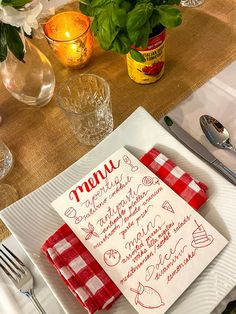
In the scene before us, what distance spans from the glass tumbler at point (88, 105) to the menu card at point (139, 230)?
0.09 meters

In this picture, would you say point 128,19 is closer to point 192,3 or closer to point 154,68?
point 154,68

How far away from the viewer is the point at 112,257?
445mm

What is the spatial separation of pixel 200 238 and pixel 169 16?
30 cm

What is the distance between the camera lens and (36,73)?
0.66 meters

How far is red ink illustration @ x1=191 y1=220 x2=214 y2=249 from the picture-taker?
1.43 feet

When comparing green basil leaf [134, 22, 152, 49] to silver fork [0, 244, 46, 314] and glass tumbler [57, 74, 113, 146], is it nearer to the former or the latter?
glass tumbler [57, 74, 113, 146]

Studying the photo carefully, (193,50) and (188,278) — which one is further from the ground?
(193,50)

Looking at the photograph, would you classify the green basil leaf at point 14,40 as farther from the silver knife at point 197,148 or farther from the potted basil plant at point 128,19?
the silver knife at point 197,148

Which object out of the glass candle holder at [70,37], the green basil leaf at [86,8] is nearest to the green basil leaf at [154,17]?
the green basil leaf at [86,8]

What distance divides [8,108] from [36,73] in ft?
0.30

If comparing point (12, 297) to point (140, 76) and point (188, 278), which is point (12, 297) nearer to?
point (188, 278)

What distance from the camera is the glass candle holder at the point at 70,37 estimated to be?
675mm

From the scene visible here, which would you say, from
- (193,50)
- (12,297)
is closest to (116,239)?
(12,297)

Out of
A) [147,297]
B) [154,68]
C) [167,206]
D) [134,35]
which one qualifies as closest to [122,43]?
[134,35]
